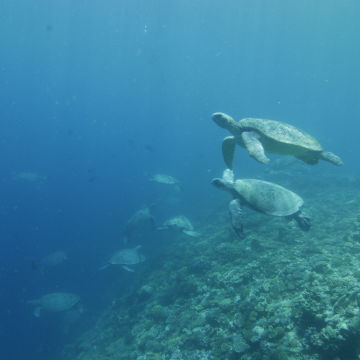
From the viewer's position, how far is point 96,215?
31703 millimetres

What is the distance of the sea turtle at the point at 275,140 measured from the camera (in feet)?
21.3

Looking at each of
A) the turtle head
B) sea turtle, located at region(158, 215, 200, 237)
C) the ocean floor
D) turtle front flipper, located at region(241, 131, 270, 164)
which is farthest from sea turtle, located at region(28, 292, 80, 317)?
turtle front flipper, located at region(241, 131, 270, 164)

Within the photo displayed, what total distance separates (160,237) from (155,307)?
1098 cm

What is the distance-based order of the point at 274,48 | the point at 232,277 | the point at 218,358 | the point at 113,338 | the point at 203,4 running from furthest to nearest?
1. the point at 274,48
2. the point at 203,4
3. the point at 113,338
4. the point at 232,277
5. the point at 218,358

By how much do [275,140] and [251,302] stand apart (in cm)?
345

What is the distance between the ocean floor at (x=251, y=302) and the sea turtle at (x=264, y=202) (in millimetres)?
1267

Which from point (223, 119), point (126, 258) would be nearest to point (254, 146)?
point (223, 119)

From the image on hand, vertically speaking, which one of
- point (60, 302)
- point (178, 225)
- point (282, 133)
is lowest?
point (60, 302)

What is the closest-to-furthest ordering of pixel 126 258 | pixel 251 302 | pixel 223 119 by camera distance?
pixel 251 302
pixel 223 119
pixel 126 258

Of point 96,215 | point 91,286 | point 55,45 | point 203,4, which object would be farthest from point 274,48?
point 91,286

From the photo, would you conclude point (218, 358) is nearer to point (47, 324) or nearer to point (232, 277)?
point (232, 277)

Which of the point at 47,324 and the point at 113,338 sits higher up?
the point at 113,338

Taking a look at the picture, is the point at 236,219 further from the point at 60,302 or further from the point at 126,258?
the point at 60,302

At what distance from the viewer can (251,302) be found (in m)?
6.19
